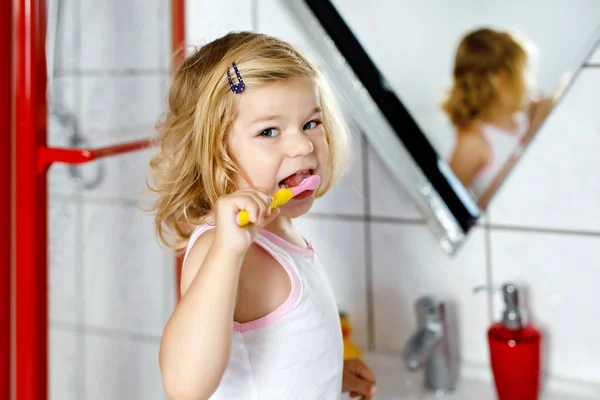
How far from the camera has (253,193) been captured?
0.56 meters

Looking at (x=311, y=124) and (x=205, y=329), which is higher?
(x=311, y=124)

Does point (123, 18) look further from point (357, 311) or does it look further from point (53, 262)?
point (357, 311)

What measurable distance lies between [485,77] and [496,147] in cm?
10

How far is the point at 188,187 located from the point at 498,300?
574mm

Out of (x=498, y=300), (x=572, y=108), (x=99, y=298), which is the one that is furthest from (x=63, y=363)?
(x=572, y=108)

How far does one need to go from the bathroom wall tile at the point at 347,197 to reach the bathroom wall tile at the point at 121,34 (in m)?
0.34

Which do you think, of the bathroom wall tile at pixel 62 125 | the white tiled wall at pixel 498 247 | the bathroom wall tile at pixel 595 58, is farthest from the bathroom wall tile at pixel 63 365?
the bathroom wall tile at pixel 595 58

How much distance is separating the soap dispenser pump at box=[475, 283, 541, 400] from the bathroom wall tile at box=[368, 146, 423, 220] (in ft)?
0.59

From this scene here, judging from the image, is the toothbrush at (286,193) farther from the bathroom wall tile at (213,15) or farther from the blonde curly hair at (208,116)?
the bathroom wall tile at (213,15)

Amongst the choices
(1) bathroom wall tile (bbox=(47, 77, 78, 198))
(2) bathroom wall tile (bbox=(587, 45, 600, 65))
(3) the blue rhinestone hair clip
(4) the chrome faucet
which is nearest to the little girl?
(3) the blue rhinestone hair clip

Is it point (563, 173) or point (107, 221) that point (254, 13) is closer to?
point (107, 221)

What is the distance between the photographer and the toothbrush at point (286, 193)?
21.3 inches

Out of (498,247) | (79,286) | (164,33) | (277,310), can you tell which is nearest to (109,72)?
(164,33)

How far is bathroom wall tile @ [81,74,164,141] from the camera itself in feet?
3.12
